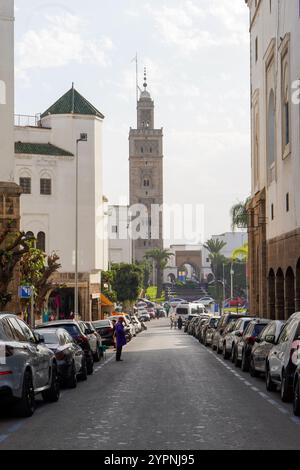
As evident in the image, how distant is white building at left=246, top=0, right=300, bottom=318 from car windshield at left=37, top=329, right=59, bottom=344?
2318cm

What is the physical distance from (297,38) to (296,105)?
2.90 metres

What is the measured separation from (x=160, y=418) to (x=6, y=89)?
3265cm

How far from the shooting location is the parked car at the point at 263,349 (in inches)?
868

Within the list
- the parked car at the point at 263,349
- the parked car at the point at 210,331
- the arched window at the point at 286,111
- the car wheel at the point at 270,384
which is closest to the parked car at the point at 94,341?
the parked car at the point at 263,349

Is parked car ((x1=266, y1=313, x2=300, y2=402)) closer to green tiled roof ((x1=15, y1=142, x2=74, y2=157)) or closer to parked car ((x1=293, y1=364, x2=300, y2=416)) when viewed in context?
parked car ((x1=293, y1=364, x2=300, y2=416))

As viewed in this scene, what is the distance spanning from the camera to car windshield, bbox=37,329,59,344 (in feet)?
68.9

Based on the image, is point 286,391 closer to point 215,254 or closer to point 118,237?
point 118,237

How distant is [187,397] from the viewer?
18859mm

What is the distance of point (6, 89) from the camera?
45375 mm

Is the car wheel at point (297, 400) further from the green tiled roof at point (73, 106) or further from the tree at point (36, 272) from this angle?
the green tiled roof at point (73, 106)

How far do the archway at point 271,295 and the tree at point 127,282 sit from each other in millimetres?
49336

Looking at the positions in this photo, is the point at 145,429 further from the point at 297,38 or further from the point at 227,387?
the point at 297,38

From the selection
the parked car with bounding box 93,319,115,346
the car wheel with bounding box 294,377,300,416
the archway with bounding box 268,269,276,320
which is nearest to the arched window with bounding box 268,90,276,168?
the archway with bounding box 268,269,276,320

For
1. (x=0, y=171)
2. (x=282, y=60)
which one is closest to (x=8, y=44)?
(x=0, y=171)
